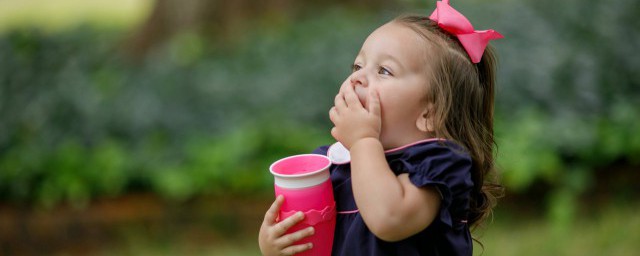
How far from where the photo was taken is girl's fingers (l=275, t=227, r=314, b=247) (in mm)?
2096

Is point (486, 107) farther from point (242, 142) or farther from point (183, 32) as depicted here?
point (183, 32)

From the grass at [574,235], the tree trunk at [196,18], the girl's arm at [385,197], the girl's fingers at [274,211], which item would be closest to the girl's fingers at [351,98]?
the girl's arm at [385,197]

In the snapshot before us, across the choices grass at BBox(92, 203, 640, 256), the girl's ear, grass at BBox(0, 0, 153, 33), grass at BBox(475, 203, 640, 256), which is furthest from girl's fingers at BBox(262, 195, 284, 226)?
grass at BBox(0, 0, 153, 33)

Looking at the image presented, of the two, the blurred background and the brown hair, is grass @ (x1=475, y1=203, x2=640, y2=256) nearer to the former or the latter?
the blurred background

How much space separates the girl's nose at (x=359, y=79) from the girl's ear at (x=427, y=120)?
18 cm

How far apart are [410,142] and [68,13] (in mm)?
6927

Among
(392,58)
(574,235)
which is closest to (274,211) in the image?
(392,58)

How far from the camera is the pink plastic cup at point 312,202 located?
207 cm

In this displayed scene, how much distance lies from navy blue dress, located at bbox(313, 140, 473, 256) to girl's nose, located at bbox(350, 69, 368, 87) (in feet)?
0.70

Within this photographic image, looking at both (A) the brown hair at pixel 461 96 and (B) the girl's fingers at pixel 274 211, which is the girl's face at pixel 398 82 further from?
(B) the girl's fingers at pixel 274 211

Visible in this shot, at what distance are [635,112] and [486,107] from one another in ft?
10.0

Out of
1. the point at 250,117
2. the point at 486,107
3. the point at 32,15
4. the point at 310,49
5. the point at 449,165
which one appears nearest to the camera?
the point at 449,165

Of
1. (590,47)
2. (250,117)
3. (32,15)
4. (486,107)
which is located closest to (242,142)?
(250,117)

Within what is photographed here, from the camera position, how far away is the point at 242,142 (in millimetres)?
5051
